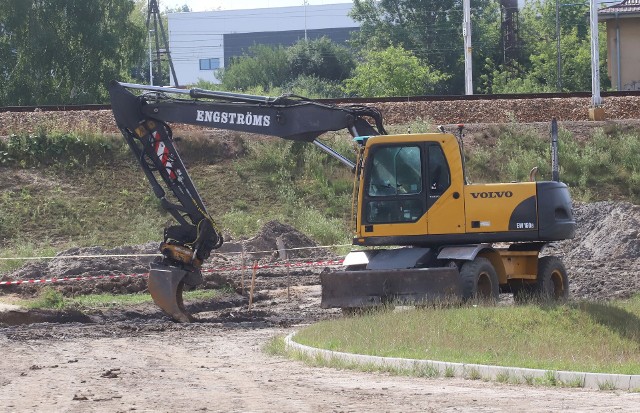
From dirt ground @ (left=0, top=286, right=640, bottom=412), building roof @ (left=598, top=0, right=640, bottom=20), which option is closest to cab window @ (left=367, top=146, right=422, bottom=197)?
dirt ground @ (left=0, top=286, right=640, bottom=412)

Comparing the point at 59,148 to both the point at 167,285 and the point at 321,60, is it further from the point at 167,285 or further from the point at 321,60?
the point at 321,60

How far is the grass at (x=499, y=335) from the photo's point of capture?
13.9 meters

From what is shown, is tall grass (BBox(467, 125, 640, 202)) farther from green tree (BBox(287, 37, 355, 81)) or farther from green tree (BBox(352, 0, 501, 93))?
green tree (BBox(287, 37, 355, 81))

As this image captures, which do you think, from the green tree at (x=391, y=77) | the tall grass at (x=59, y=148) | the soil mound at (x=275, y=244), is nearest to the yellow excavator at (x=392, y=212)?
the soil mound at (x=275, y=244)

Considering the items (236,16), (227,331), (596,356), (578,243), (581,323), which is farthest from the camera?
(236,16)

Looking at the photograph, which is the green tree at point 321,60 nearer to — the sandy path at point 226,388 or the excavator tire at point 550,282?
the excavator tire at point 550,282

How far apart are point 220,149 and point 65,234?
6892mm

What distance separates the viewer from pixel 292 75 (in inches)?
3489

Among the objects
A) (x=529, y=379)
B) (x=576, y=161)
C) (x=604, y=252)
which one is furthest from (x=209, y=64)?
(x=529, y=379)

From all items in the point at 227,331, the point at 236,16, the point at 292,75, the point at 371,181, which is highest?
the point at 236,16

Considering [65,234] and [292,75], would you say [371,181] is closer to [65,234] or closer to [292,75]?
[65,234]

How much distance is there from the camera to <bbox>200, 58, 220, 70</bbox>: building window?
410 ft

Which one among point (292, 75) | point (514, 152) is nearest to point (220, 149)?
point (514, 152)

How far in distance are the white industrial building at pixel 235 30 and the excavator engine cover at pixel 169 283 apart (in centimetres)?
10262
